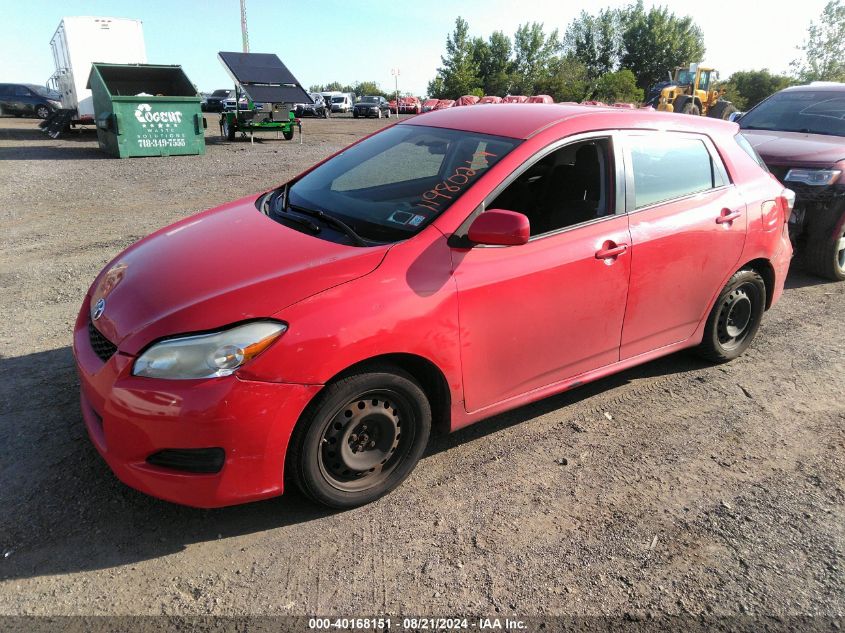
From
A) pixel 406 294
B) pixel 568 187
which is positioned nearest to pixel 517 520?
pixel 406 294

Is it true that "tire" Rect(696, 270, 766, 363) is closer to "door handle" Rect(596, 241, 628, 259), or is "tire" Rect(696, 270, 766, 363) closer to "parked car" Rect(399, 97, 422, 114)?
"door handle" Rect(596, 241, 628, 259)

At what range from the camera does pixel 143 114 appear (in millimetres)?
14836

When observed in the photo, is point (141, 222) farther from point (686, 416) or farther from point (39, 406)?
point (686, 416)

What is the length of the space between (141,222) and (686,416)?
23.4ft

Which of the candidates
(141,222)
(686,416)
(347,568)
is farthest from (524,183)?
(141,222)

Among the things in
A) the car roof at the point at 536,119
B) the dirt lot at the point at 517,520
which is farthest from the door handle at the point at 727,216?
the dirt lot at the point at 517,520

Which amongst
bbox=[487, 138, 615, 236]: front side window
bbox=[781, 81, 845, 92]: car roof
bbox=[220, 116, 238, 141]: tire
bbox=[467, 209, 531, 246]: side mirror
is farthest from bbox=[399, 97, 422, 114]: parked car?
bbox=[467, 209, 531, 246]: side mirror

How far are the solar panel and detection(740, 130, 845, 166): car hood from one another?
48.4 feet

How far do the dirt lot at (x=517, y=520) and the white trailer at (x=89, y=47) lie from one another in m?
17.0

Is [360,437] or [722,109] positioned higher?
[722,109]

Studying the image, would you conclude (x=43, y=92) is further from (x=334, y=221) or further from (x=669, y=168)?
(x=669, y=168)

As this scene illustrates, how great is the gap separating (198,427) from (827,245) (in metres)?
6.51

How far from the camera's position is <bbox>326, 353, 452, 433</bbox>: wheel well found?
9.01ft

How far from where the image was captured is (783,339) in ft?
16.5
